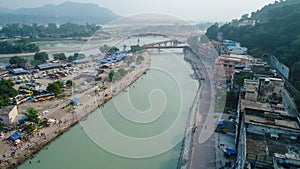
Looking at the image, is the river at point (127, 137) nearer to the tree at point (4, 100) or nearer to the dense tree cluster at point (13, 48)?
the tree at point (4, 100)

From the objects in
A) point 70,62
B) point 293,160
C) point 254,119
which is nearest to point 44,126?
point 254,119

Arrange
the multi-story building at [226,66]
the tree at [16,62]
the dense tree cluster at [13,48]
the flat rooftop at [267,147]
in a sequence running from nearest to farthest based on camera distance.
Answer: the flat rooftop at [267,147], the multi-story building at [226,66], the tree at [16,62], the dense tree cluster at [13,48]

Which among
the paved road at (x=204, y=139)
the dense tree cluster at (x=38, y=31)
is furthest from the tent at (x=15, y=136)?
the dense tree cluster at (x=38, y=31)

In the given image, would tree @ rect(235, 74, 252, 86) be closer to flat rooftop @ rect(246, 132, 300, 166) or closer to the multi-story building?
the multi-story building

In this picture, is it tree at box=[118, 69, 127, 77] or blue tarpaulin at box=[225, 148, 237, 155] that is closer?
blue tarpaulin at box=[225, 148, 237, 155]

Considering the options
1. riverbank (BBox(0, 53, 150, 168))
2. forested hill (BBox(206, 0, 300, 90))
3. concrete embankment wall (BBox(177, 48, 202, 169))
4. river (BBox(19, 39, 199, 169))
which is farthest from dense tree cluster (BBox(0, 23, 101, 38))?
concrete embankment wall (BBox(177, 48, 202, 169))

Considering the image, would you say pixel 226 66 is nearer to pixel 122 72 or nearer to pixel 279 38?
pixel 279 38

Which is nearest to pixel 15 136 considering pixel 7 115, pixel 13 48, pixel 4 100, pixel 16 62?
pixel 7 115
